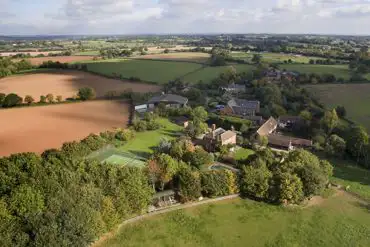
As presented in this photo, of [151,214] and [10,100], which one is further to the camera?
[10,100]

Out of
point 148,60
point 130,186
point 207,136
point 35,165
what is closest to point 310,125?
point 207,136

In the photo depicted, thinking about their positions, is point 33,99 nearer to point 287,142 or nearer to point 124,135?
point 124,135

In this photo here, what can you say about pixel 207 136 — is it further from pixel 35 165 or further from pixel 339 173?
pixel 35 165

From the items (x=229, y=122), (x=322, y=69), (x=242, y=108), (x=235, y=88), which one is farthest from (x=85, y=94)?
(x=322, y=69)

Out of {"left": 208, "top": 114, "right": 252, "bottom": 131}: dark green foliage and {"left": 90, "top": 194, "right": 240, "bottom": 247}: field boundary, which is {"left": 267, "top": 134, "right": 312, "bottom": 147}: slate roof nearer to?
{"left": 208, "top": 114, "right": 252, "bottom": 131}: dark green foliage

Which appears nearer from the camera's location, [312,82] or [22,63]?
[312,82]
